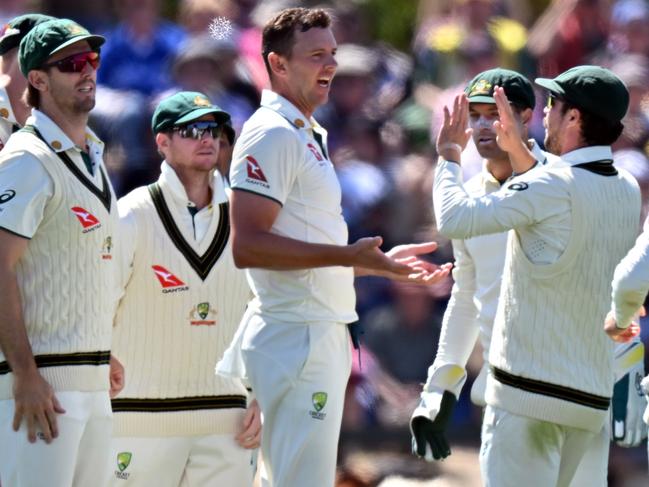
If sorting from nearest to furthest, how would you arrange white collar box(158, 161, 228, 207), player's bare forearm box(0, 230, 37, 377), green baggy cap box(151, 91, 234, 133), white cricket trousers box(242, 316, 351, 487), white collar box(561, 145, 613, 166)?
player's bare forearm box(0, 230, 37, 377), white cricket trousers box(242, 316, 351, 487), white collar box(561, 145, 613, 166), white collar box(158, 161, 228, 207), green baggy cap box(151, 91, 234, 133)

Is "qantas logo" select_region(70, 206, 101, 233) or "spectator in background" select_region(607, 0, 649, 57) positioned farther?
"spectator in background" select_region(607, 0, 649, 57)

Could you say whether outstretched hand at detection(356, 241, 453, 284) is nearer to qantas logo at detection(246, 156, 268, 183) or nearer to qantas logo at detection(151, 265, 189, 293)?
qantas logo at detection(246, 156, 268, 183)

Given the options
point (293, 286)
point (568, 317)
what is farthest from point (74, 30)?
point (568, 317)

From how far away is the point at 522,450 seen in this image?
5.62 m

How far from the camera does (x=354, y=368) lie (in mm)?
8992

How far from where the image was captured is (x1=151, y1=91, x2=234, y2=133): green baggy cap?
6719mm

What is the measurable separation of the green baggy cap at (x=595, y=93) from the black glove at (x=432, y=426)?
1.60m

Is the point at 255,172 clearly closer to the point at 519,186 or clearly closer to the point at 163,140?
the point at 519,186

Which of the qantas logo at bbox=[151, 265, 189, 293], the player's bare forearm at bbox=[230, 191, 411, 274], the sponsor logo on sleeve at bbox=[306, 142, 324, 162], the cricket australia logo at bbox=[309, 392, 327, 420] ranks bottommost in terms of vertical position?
the cricket australia logo at bbox=[309, 392, 327, 420]

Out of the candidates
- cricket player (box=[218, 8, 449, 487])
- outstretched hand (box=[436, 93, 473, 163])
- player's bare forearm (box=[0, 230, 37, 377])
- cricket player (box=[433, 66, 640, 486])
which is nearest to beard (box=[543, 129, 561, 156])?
cricket player (box=[433, 66, 640, 486])

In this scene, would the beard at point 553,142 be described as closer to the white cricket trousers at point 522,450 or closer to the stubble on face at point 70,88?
the white cricket trousers at point 522,450

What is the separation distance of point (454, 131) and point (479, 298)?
1177mm

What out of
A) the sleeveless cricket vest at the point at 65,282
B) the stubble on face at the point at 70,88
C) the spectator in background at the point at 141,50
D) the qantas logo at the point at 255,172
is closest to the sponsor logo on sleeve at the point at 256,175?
the qantas logo at the point at 255,172

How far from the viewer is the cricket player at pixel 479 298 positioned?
6.68 metres
